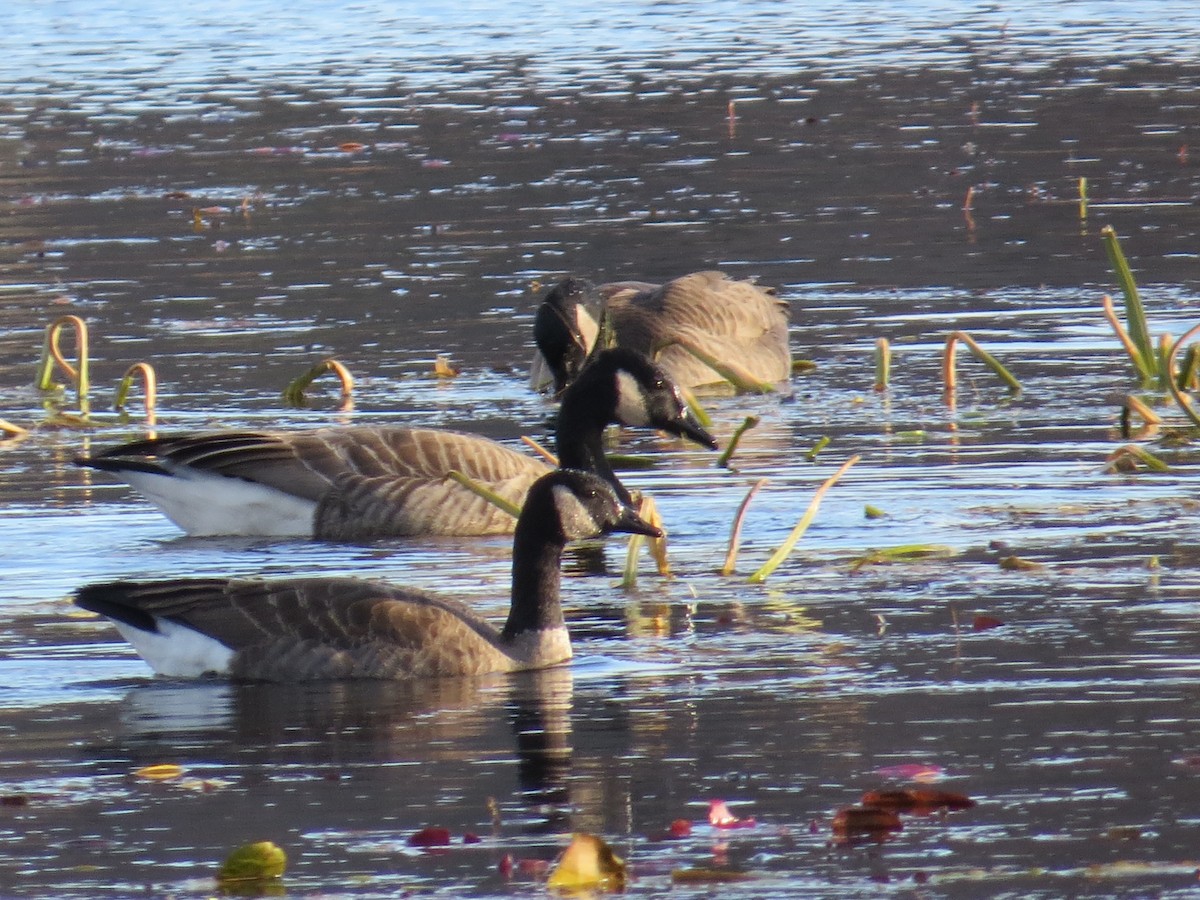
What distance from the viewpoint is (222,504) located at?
42.3 ft

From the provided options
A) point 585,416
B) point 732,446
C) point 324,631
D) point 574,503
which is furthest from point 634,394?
point 324,631

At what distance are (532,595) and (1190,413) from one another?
16.4 ft

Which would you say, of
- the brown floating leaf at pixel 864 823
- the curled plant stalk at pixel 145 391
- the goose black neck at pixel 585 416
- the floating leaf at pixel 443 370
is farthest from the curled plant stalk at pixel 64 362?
the brown floating leaf at pixel 864 823

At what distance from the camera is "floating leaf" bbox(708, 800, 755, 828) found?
24.4 feet

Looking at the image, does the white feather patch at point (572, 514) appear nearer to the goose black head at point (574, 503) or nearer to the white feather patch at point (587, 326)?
the goose black head at point (574, 503)

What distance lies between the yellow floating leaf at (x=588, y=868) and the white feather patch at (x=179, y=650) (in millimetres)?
3128

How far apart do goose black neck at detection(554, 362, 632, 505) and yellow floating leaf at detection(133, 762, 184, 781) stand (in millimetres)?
5174

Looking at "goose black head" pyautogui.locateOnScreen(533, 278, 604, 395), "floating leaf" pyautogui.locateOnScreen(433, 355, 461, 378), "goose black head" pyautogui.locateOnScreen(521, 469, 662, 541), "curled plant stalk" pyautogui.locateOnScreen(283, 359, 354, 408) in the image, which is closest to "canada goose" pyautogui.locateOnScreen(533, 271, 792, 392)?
"goose black head" pyautogui.locateOnScreen(533, 278, 604, 395)

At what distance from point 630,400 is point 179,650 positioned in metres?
4.17

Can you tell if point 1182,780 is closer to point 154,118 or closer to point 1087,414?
point 1087,414

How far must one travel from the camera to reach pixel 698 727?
8.68 metres

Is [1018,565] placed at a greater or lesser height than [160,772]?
greater

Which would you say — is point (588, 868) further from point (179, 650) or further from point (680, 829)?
point (179, 650)

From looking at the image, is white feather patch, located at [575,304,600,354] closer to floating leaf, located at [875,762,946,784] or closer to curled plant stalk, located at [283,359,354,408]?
curled plant stalk, located at [283,359,354,408]
